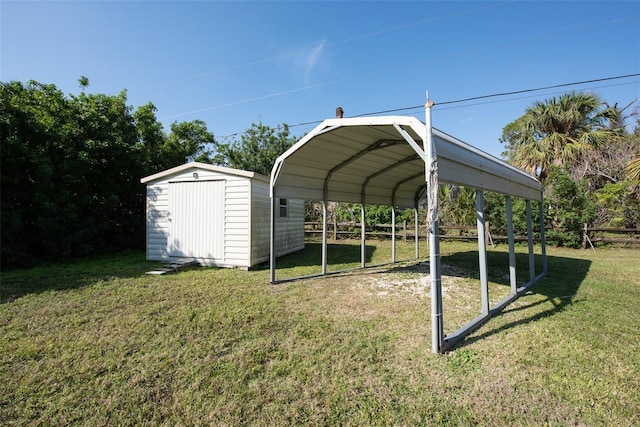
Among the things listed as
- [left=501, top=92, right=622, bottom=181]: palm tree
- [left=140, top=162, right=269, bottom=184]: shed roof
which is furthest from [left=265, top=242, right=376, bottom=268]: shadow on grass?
[left=501, top=92, right=622, bottom=181]: palm tree

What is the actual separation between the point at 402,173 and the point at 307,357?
5.77m

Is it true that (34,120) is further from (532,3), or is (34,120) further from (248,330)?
(532,3)

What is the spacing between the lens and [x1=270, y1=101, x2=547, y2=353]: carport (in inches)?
118

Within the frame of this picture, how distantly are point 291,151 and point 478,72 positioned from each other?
8.75 meters

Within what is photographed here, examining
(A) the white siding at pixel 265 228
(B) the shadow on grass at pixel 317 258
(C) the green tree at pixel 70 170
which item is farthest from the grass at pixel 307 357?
(C) the green tree at pixel 70 170

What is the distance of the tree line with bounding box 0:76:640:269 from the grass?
10.8 ft

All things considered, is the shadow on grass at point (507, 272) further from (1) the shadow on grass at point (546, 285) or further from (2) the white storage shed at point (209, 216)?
(2) the white storage shed at point (209, 216)

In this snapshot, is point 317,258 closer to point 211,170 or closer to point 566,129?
point 211,170

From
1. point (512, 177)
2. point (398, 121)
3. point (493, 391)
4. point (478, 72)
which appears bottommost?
point (493, 391)

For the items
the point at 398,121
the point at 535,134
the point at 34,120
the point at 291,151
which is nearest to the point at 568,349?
the point at 398,121

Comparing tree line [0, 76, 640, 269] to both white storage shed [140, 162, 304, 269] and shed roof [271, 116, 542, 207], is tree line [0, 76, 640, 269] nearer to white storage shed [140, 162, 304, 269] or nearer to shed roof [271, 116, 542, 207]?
white storage shed [140, 162, 304, 269]

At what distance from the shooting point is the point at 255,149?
18.6 metres

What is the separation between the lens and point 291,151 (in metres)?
5.38

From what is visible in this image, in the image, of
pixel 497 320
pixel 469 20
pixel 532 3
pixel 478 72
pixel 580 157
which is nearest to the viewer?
pixel 497 320
